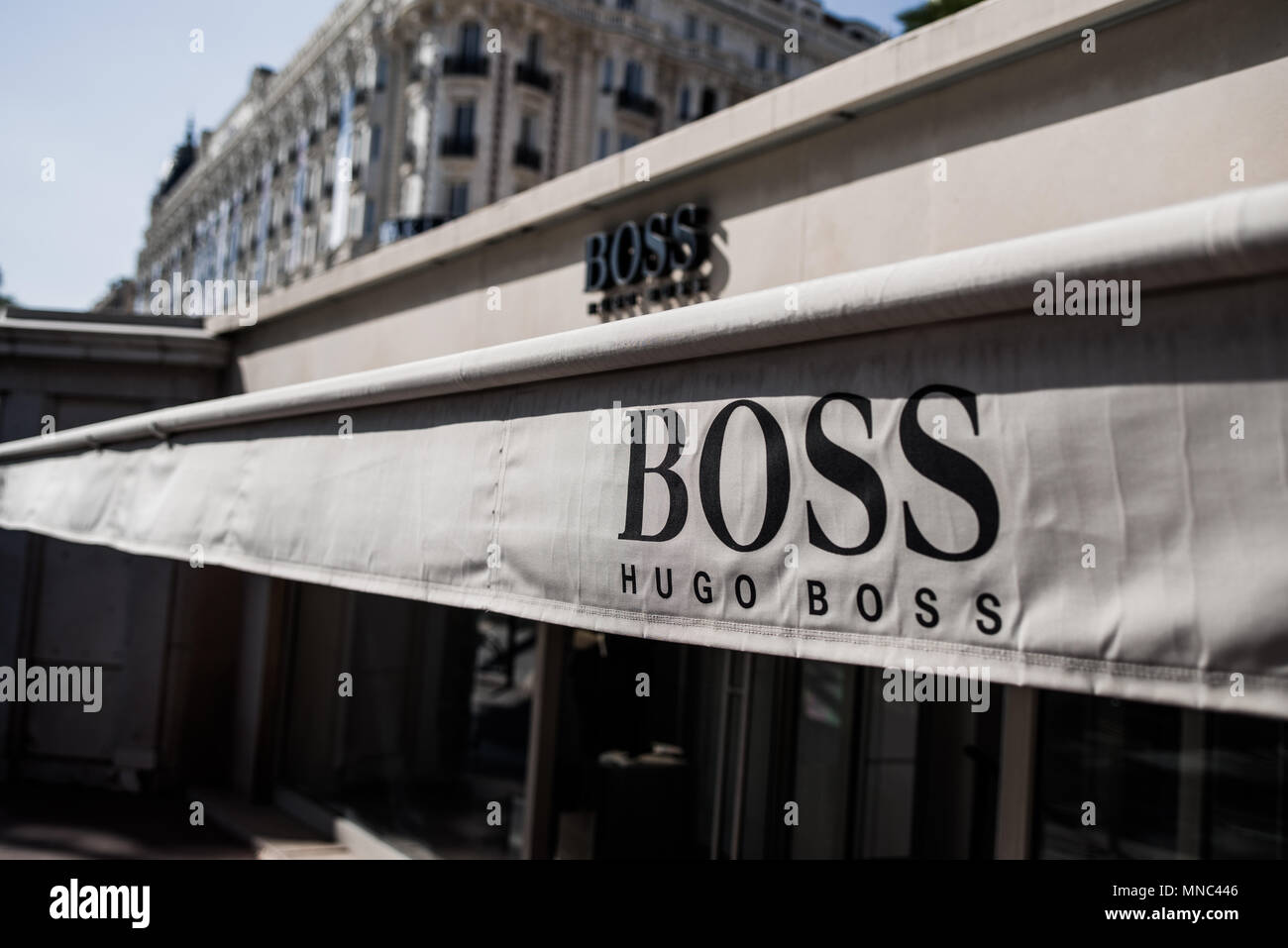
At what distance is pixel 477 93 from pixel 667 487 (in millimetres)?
37674

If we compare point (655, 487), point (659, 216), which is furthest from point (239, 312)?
point (655, 487)

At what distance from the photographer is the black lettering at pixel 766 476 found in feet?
7.82

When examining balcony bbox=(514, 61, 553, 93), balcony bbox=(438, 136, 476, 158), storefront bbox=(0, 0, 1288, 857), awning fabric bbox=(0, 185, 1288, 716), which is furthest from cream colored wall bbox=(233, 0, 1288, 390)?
balcony bbox=(514, 61, 553, 93)

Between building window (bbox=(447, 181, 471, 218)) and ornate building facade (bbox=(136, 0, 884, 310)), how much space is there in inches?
1.9

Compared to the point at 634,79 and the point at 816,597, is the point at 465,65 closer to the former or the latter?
the point at 634,79

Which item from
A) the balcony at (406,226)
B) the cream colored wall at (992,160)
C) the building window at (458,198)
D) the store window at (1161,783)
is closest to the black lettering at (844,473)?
the cream colored wall at (992,160)

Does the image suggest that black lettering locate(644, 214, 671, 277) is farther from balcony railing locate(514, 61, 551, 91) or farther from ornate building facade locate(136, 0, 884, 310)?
balcony railing locate(514, 61, 551, 91)

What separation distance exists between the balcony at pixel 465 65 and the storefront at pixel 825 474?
31.8 metres

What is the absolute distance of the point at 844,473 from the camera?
2250 millimetres

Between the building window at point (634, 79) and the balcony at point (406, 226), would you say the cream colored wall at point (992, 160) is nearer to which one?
the balcony at point (406, 226)

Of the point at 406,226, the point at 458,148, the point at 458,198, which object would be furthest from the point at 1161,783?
the point at 458,148

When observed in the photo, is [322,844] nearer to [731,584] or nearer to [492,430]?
[492,430]

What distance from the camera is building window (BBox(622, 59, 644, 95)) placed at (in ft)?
133

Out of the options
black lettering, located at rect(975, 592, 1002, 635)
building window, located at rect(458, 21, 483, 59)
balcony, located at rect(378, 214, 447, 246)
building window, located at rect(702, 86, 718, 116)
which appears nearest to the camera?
black lettering, located at rect(975, 592, 1002, 635)
